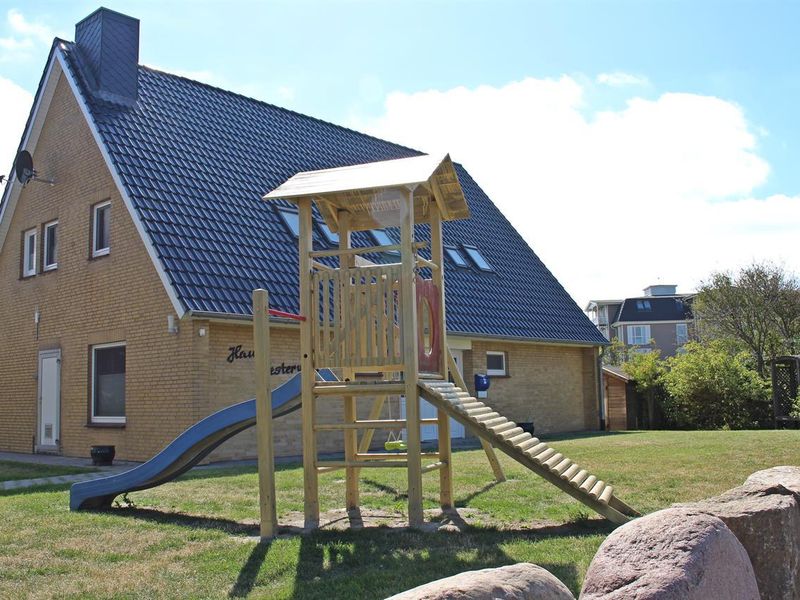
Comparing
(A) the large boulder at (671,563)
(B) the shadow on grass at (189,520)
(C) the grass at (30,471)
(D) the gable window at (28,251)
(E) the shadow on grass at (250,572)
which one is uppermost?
(D) the gable window at (28,251)

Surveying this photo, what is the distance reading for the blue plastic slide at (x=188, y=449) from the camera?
862cm

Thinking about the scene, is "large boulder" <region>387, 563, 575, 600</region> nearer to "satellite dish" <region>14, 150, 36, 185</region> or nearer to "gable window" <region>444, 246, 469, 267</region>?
"satellite dish" <region>14, 150, 36, 185</region>

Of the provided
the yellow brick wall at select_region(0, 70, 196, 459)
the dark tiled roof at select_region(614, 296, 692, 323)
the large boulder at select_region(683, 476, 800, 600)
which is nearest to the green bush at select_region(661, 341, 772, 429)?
the yellow brick wall at select_region(0, 70, 196, 459)

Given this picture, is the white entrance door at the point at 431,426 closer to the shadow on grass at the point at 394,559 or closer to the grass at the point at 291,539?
the grass at the point at 291,539

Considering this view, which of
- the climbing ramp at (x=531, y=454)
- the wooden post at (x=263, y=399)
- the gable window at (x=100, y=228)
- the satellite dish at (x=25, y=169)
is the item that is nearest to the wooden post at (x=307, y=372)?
the wooden post at (x=263, y=399)

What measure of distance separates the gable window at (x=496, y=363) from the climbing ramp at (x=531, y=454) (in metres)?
12.4

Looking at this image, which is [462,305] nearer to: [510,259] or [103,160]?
[510,259]

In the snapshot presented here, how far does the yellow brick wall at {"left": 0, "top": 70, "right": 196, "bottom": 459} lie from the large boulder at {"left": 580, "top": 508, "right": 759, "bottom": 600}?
11.1 metres

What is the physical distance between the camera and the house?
14742 mm

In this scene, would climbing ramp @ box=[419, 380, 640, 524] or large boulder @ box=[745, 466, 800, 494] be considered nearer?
large boulder @ box=[745, 466, 800, 494]

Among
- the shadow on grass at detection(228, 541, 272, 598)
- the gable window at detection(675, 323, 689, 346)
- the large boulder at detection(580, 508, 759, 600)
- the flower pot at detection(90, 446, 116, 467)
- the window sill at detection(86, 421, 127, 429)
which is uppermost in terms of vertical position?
the gable window at detection(675, 323, 689, 346)

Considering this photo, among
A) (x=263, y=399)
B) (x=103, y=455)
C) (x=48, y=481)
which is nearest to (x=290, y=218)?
(x=103, y=455)

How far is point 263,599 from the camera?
209 inches

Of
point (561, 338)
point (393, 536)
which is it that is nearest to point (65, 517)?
point (393, 536)
